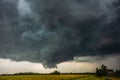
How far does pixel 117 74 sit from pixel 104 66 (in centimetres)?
1445

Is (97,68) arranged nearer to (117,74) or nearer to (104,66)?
(104,66)

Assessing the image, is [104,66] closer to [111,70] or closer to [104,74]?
[104,74]

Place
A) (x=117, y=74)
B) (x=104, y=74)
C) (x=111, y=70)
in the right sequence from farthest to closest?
1. (x=111, y=70)
2. (x=117, y=74)
3. (x=104, y=74)

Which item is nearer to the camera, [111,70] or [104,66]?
[104,66]

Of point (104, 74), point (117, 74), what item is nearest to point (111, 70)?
point (117, 74)

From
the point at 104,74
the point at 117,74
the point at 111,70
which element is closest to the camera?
the point at 104,74

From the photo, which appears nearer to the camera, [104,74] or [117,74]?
[104,74]

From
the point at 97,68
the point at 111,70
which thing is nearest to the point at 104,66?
the point at 97,68

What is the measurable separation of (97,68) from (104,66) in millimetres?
6790

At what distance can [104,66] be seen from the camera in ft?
536

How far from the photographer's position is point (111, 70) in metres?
184

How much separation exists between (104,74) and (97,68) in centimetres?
671

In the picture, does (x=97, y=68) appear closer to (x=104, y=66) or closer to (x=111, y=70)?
(x=104, y=66)

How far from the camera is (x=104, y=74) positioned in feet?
520
